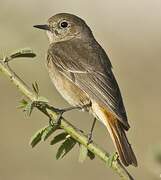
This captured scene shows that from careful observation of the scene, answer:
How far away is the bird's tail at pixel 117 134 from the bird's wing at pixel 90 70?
0.04 meters

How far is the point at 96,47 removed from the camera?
21.4ft

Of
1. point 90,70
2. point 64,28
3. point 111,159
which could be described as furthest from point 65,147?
point 64,28

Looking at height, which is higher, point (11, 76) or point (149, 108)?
point (11, 76)

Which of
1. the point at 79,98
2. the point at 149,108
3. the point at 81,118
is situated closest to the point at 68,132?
the point at 79,98

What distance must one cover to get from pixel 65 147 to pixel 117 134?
132cm

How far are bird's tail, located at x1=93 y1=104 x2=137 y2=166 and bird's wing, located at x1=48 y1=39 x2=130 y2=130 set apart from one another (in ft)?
0.14

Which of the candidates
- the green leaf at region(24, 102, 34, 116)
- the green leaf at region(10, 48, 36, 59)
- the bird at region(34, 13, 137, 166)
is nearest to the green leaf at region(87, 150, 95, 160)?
the green leaf at region(24, 102, 34, 116)

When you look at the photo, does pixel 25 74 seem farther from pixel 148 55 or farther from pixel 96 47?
pixel 96 47

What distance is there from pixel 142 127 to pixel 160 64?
138 inches

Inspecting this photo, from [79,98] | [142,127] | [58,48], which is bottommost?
[142,127]

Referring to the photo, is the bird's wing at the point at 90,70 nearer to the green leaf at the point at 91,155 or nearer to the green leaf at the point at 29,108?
the green leaf at the point at 91,155

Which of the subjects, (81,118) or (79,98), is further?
(81,118)

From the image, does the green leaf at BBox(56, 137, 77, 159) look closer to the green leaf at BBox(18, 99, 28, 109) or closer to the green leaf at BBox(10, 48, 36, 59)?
the green leaf at BBox(18, 99, 28, 109)

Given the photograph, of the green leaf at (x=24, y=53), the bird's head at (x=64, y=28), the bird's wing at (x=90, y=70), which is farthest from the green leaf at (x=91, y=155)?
the bird's head at (x=64, y=28)
